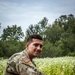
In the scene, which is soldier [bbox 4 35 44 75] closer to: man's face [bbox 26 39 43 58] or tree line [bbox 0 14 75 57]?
man's face [bbox 26 39 43 58]

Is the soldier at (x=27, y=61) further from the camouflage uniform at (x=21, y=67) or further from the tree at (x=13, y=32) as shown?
the tree at (x=13, y=32)

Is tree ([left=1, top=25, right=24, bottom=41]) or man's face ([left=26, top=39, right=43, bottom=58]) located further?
tree ([left=1, top=25, right=24, bottom=41])

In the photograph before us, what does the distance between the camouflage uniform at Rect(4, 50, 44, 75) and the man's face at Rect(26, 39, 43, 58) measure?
0.19ft

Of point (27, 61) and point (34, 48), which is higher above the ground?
point (34, 48)

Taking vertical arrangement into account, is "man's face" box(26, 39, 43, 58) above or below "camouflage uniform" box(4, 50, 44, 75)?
above

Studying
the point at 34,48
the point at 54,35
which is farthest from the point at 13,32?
the point at 34,48

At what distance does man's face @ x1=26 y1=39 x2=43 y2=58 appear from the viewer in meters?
2.50

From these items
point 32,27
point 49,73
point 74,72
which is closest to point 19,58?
point 49,73

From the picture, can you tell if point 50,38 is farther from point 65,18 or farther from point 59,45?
point 59,45

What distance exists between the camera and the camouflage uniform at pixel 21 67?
2.40 m

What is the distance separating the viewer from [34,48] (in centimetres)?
251

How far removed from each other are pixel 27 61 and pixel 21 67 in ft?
0.27

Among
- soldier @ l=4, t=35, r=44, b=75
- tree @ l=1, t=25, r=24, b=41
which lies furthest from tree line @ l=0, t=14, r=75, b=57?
soldier @ l=4, t=35, r=44, b=75

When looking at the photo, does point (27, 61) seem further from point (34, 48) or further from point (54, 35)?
point (54, 35)
